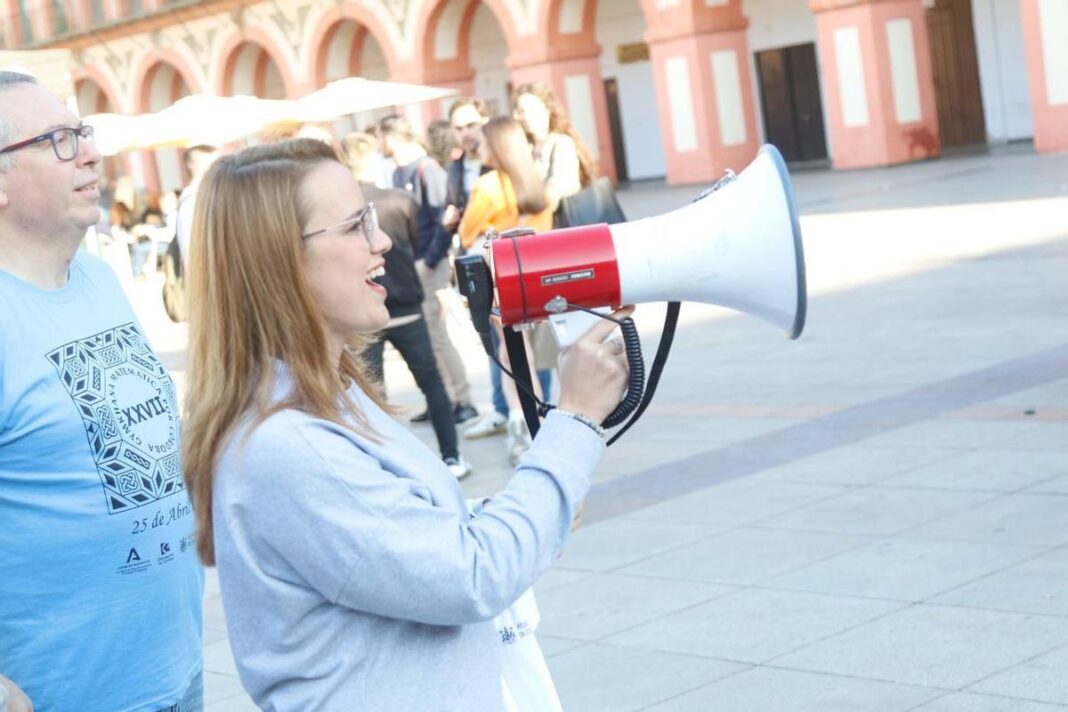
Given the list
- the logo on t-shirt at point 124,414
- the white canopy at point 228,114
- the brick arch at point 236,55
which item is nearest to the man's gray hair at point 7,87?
the logo on t-shirt at point 124,414

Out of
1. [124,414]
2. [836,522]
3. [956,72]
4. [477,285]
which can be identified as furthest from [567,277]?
[956,72]

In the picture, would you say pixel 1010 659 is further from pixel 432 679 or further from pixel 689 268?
pixel 432 679

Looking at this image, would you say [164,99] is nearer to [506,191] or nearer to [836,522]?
[506,191]

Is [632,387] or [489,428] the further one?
[489,428]

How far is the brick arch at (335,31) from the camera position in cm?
3381

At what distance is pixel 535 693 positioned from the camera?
7.75 ft

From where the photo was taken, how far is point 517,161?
7895mm

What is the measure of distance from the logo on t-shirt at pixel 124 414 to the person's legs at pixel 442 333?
6.67 metres

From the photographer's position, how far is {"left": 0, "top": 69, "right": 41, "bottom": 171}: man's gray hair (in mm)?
3004

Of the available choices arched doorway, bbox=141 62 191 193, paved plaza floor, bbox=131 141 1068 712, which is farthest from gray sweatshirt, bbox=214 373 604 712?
arched doorway, bbox=141 62 191 193

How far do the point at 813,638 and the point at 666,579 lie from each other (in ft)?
3.33

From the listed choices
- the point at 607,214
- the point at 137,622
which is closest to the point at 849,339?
the point at 607,214

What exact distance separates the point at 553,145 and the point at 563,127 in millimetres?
194

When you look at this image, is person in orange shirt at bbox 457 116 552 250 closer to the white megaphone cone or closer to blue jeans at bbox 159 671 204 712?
blue jeans at bbox 159 671 204 712
